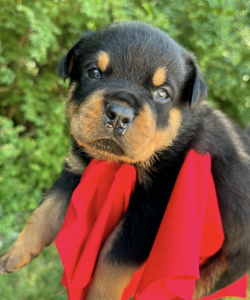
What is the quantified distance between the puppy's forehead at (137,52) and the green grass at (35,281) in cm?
209

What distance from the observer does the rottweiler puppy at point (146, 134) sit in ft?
4.85

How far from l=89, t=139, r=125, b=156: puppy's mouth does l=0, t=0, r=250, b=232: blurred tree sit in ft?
4.15

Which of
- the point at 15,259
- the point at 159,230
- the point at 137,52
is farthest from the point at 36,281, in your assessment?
the point at 137,52

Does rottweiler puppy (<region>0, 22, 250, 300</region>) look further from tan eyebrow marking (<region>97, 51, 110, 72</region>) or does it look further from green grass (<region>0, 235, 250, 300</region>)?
green grass (<region>0, 235, 250, 300</region>)

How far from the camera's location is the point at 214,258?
197cm

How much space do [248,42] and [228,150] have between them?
75.5 inches

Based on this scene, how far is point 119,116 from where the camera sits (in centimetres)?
136

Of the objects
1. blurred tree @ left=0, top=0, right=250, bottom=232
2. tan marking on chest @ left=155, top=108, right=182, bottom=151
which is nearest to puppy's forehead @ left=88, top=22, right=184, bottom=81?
tan marking on chest @ left=155, top=108, right=182, bottom=151

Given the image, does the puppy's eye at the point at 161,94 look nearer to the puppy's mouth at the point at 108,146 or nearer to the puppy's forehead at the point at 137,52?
the puppy's forehead at the point at 137,52

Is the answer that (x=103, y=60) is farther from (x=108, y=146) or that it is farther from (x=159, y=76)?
(x=108, y=146)

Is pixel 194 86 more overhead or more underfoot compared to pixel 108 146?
more overhead

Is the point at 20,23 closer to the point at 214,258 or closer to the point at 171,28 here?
the point at 171,28

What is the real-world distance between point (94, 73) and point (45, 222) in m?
1.34

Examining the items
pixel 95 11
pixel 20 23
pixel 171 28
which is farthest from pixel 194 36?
pixel 20 23
